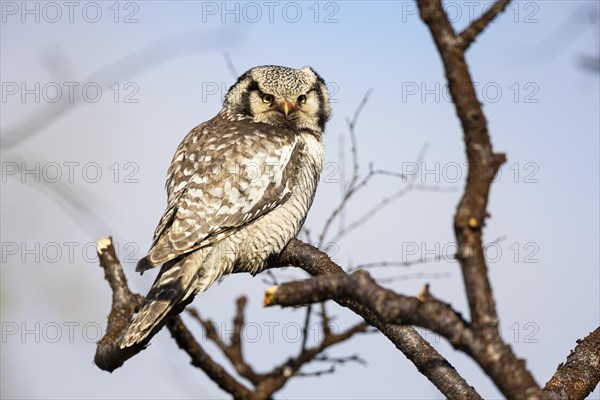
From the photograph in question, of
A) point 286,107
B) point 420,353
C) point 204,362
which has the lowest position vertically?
point 204,362

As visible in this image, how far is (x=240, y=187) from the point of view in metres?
5.00

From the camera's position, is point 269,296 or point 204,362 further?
point 204,362

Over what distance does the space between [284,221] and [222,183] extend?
520mm

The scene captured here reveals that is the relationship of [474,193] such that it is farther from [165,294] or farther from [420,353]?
[165,294]

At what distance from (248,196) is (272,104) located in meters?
1.01

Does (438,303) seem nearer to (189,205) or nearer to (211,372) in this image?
(211,372)

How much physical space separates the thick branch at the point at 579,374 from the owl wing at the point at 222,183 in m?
2.03

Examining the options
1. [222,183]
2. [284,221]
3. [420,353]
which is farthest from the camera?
[284,221]

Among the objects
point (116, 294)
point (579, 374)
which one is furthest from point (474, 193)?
point (116, 294)

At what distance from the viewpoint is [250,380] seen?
7.25 feet

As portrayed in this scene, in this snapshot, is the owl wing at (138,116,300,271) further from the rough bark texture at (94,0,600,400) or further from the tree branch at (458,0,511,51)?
the tree branch at (458,0,511,51)

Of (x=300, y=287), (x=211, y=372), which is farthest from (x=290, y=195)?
(x=300, y=287)

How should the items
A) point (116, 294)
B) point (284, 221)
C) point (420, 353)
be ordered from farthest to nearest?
point (284, 221), point (116, 294), point (420, 353)

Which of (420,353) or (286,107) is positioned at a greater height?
(286,107)
